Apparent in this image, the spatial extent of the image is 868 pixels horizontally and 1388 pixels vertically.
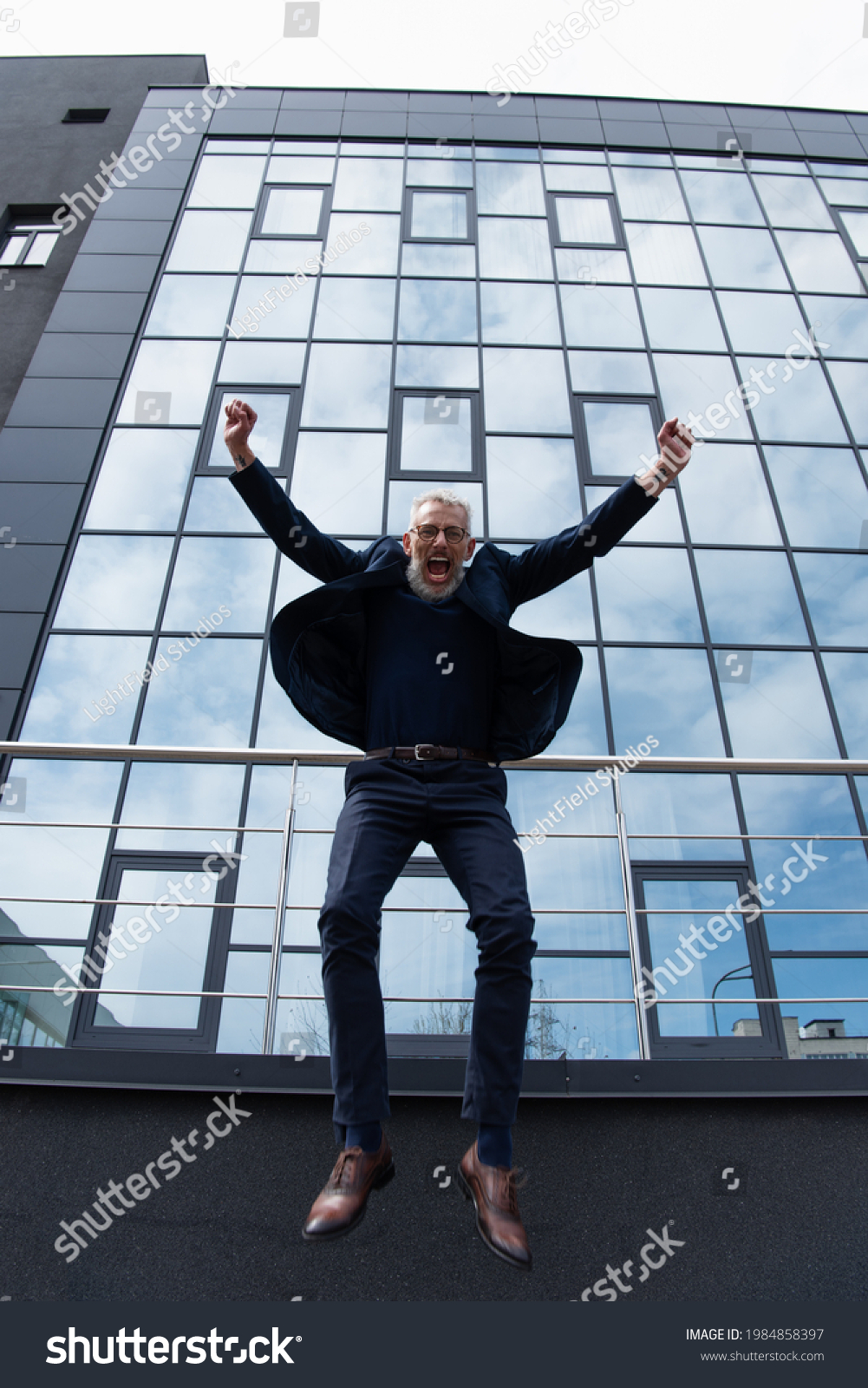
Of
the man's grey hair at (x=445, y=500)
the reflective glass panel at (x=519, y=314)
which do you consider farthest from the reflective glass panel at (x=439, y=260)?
the man's grey hair at (x=445, y=500)

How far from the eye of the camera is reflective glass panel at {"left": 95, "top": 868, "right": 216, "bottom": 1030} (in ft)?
19.1

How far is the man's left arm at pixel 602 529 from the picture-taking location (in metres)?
2.34

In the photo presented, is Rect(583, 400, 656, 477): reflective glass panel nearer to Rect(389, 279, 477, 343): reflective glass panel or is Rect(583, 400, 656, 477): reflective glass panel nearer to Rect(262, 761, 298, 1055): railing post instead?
Rect(389, 279, 477, 343): reflective glass panel

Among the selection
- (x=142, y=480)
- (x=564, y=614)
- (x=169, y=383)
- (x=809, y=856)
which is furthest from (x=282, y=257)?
(x=809, y=856)

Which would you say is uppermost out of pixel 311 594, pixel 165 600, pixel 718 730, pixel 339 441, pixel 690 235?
pixel 690 235

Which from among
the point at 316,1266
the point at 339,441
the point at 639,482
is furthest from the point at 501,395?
the point at 316,1266

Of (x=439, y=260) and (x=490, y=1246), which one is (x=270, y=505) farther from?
(x=439, y=260)

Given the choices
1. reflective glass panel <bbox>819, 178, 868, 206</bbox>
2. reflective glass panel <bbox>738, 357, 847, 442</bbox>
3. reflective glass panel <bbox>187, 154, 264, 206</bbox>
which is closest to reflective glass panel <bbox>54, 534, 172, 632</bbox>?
reflective glass panel <bbox>187, 154, 264, 206</bbox>

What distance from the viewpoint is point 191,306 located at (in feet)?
31.8

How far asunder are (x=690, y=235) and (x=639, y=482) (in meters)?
10.2

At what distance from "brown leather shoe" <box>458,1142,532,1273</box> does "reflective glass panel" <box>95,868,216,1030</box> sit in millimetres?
4321

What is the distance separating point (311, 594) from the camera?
2.31 meters

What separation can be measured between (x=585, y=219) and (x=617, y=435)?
374 cm

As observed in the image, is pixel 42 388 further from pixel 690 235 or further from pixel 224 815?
pixel 690 235
